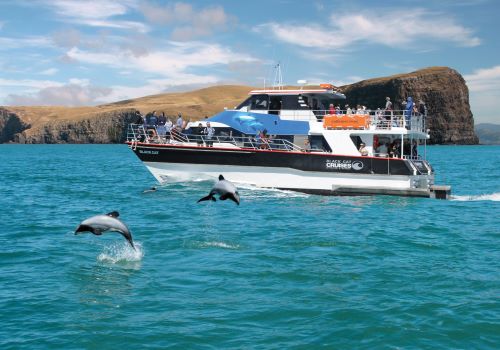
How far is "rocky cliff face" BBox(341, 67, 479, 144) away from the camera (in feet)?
512

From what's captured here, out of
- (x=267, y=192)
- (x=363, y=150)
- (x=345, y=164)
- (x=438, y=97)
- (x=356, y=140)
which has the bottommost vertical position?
(x=267, y=192)

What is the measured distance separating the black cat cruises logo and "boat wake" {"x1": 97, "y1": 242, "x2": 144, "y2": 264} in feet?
45.6

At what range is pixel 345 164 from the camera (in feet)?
88.7

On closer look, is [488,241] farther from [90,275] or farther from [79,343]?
[79,343]

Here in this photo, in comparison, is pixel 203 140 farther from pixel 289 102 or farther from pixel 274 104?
pixel 289 102

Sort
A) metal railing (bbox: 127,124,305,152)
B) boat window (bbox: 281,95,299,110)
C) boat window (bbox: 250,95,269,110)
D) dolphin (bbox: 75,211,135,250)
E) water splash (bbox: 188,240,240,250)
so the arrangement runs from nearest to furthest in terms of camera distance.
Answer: dolphin (bbox: 75,211,135,250) < water splash (bbox: 188,240,240,250) < metal railing (bbox: 127,124,305,152) < boat window (bbox: 281,95,299,110) < boat window (bbox: 250,95,269,110)

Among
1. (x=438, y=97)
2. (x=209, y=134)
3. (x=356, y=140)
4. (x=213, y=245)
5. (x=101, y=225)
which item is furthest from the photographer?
(x=438, y=97)

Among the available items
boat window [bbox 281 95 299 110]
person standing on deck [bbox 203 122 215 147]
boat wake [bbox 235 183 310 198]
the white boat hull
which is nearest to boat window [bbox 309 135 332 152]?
the white boat hull

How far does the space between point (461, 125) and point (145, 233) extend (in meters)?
158

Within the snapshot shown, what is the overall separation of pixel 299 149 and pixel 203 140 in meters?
4.96

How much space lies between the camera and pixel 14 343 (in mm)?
8703

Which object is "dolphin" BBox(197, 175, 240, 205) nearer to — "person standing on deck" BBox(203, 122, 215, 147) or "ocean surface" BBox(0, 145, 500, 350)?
"ocean surface" BBox(0, 145, 500, 350)

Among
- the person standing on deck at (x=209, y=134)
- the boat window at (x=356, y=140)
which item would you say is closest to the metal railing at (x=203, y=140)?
the person standing on deck at (x=209, y=134)

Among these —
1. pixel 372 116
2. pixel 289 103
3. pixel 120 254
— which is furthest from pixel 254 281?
pixel 289 103
